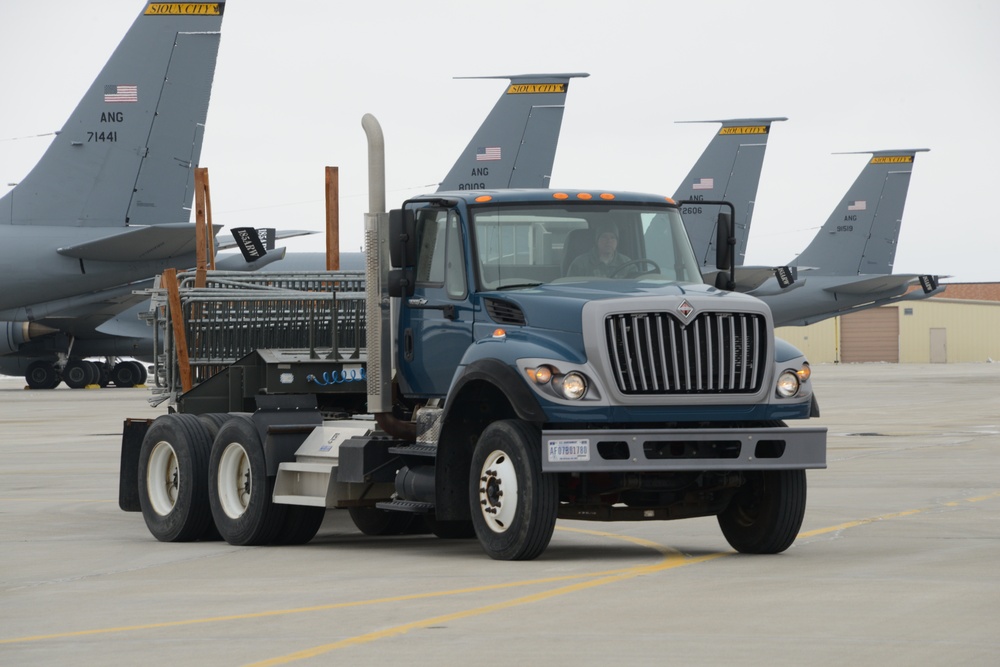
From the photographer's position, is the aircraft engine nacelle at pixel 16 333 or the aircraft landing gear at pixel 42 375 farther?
the aircraft landing gear at pixel 42 375

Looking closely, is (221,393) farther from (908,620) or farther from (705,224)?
(705,224)

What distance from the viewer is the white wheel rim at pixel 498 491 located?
36.4 feet

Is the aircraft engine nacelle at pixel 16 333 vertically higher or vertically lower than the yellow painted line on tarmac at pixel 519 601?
higher

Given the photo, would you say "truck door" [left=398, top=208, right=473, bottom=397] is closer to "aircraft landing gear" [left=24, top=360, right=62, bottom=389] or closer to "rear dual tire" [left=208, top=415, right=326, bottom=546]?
"rear dual tire" [left=208, top=415, right=326, bottom=546]

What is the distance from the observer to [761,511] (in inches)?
465

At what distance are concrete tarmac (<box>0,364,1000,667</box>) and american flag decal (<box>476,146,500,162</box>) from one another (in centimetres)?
3149

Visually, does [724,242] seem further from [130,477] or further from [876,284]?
[876,284]

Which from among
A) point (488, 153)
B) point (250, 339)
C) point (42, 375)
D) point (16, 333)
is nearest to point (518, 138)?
point (488, 153)

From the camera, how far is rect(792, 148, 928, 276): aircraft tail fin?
70.8 meters

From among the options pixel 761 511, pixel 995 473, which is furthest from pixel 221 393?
pixel 995 473

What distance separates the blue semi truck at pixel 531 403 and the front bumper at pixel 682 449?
0.02 meters

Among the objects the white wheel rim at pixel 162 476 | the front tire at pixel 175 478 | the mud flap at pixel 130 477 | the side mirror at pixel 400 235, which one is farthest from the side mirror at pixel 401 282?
the mud flap at pixel 130 477

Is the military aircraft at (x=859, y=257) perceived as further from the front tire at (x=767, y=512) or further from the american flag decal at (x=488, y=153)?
the front tire at (x=767, y=512)

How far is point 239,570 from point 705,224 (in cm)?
4894
